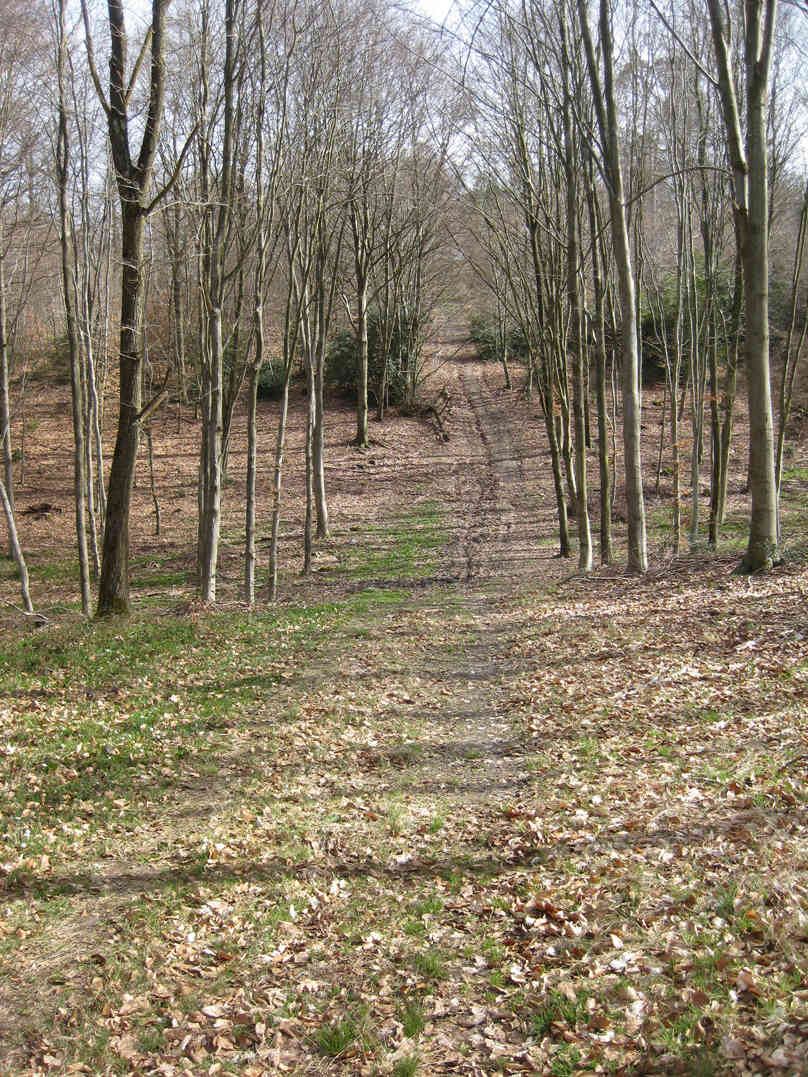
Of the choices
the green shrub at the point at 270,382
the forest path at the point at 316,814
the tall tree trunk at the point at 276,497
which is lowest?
the forest path at the point at 316,814

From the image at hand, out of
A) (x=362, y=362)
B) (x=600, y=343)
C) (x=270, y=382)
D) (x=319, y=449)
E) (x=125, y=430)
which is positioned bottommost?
(x=319, y=449)

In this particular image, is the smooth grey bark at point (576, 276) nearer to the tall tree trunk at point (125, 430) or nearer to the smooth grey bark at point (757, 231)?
the smooth grey bark at point (757, 231)

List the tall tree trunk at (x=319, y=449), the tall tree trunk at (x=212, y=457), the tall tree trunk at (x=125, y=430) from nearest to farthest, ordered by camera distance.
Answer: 1. the tall tree trunk at (x=125, y=430)
2. the tall tree trunk at (x=212, y=457)
3. the tall tree trunk at (x=319, y=449)

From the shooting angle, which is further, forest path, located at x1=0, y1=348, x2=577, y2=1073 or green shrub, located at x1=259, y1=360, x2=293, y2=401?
green shrub, located at x1=259, y1=360, x2=293, y2=401

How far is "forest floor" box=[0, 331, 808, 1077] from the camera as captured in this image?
414 centimetres

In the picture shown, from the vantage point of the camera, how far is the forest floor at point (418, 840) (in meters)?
4.14

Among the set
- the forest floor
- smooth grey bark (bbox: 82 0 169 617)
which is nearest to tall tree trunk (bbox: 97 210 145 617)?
smooth grey bark (bbox: 82 0 169 617)

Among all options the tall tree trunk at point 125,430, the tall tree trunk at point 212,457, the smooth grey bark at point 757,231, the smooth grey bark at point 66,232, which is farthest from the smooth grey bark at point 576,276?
the smooth grey bark at point 66,232

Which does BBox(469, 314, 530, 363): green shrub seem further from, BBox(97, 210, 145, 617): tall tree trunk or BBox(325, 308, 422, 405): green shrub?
BBox(97, 210, 145, 617): tall tree trunk

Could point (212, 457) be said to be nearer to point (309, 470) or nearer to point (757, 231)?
point (309, 470)

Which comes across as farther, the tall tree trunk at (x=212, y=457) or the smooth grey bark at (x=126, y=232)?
the tall tree trunk at (x=212, y=457)

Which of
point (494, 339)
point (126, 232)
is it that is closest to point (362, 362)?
point (494, 339)

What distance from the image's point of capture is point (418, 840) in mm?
6309

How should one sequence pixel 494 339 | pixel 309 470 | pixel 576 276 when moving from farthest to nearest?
pixel 494 339, pixel 309 470, pixel 576 276
